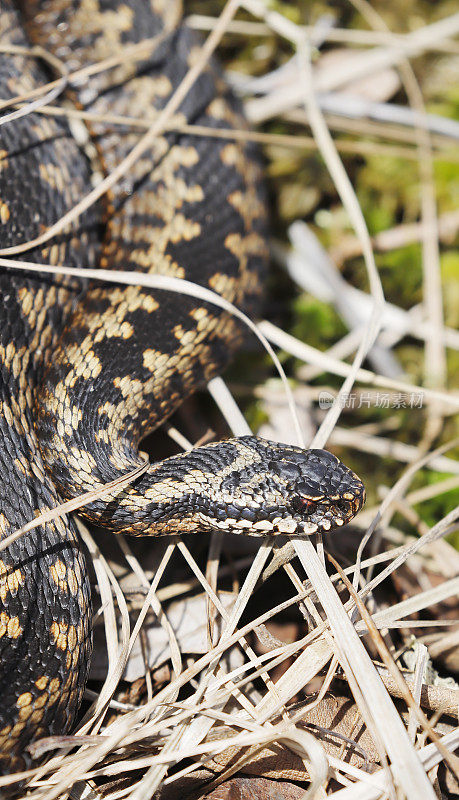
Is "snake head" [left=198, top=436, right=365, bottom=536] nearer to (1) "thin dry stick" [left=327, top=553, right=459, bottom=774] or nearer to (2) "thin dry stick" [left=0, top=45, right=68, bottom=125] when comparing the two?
(1) "thin dry stick" [left=327, top=553, right=459, bottom=774]

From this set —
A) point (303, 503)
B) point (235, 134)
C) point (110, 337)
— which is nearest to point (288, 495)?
point (303, 503)

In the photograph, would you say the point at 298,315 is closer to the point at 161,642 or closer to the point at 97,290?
the point at 97,290

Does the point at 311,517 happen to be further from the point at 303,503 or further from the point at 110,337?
the point at 110,337

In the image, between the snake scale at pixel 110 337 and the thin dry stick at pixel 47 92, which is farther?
the thin dry stick at pixel 47 92

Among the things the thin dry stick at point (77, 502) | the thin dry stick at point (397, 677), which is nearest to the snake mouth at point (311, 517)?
the thin dry stick at point (397, 677)

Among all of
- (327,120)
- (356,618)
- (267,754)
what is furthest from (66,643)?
(327,120)

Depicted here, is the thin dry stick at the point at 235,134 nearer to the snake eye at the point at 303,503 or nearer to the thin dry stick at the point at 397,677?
the snake eye at the point at 303,503

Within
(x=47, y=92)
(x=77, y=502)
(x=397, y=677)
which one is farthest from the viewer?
(x=47, y=92)

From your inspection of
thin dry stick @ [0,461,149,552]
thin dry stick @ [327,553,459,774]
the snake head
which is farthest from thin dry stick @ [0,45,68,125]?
thin dry stick @ [327,553,459,774]
